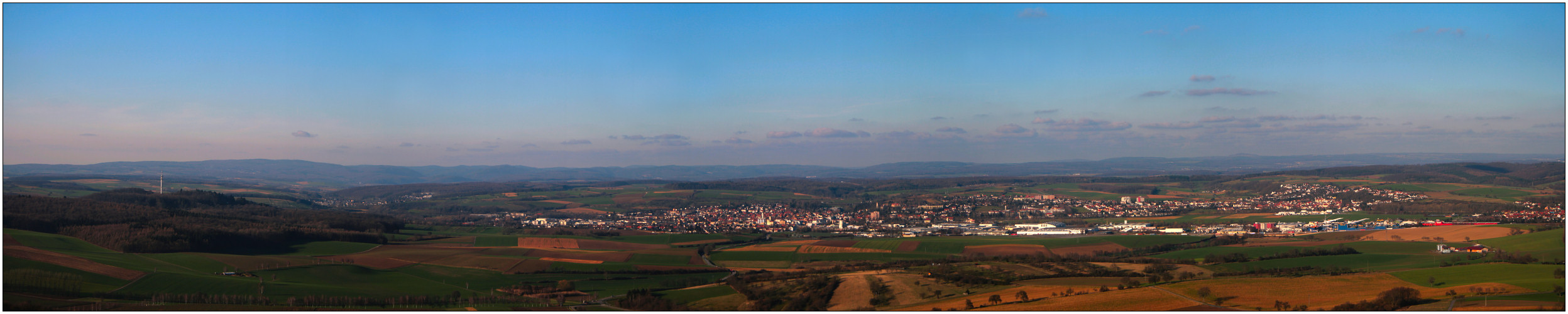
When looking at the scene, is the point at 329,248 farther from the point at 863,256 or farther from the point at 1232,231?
the point at 1232,231

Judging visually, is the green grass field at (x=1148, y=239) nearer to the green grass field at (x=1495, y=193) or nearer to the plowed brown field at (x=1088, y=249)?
the plowed brown field at (x=1088, y=249)

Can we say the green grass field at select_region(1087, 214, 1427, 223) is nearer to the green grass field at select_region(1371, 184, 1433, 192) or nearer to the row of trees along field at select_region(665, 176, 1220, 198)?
the green grass field at select_region(1371, 184, 1433, 192)

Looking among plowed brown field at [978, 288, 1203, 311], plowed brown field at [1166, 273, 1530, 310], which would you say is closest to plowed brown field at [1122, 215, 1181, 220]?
plowed brown field at [1166, 273, 1530, 310]

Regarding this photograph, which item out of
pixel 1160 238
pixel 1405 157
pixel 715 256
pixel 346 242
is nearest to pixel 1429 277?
pixel 1160 238

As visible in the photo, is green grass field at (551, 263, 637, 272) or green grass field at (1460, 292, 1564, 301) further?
green grass field at (551, 263, 637, 272)

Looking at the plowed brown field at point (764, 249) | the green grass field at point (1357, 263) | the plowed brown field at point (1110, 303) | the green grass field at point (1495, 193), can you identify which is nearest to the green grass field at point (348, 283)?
the plowed brown field at point (764, 249)

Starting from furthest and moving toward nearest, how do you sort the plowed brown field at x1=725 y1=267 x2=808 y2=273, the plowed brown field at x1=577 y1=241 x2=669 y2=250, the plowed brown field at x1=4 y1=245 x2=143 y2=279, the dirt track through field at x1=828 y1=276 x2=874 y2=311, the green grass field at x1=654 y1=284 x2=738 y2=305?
the plowed brown field at x1=577 y1=241 x2=669 y2=250 < the plowed brown field at x1=725 y1=267 x2=808 y2=273 < the plowed brown field at x1=4 y1=245 x2=143 y2=279 < the green grass field at x1=654 y1=284 x2=738 y2=305 < the dirt track through field at x1=828 y1=276 x2=874 y2=311

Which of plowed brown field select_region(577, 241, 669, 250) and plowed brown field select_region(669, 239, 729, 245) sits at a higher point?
plowed brown field select_region(577, 241, 669, 250)
